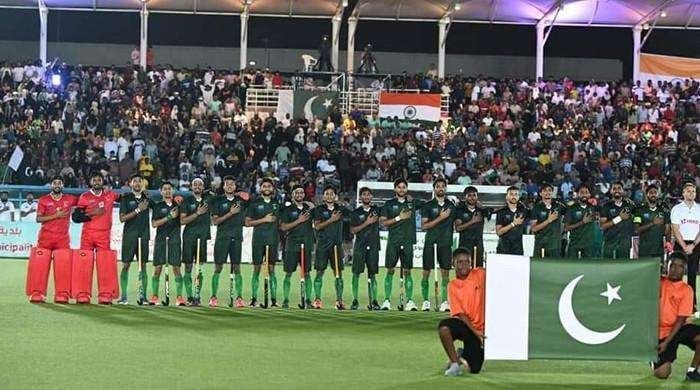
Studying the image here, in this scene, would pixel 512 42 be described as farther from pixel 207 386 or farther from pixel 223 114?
pixel 207 386

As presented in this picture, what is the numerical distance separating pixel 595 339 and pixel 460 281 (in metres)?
1.50

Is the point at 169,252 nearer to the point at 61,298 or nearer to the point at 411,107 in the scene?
the point at 61,298

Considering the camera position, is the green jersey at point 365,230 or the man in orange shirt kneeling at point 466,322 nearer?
the man in orange shirt kneeling at point 466,322

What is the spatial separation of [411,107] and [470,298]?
81.0 feet

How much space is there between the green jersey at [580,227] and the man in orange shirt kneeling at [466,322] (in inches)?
259

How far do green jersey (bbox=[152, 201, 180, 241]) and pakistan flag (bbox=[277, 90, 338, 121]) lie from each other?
18.5 meters

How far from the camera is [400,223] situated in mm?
18391

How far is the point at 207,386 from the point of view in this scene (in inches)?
430

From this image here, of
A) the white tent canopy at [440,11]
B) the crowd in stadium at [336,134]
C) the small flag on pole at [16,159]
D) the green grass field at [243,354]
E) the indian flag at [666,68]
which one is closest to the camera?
the green grass field at [243,354]

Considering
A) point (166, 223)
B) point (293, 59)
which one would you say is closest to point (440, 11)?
point (293, 59)

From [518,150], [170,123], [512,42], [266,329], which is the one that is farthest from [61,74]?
[266,329]

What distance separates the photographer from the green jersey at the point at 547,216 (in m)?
18.1

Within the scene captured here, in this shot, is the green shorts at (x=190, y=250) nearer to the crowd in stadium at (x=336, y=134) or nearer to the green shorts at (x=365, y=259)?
the green shorts at (x=365, y=259)

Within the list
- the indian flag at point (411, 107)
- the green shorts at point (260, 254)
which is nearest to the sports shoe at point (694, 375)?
the green shorts at point (260, 254)
